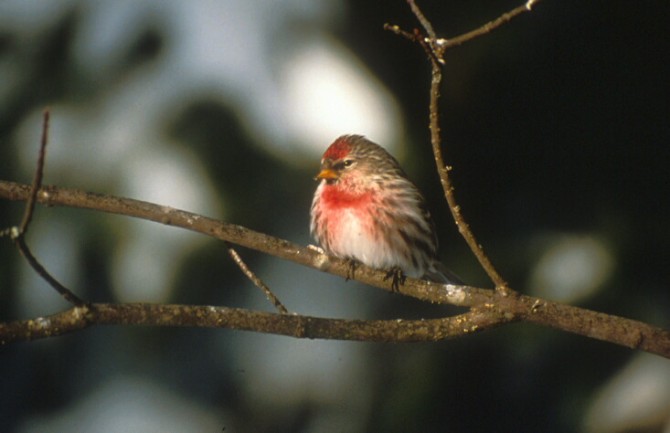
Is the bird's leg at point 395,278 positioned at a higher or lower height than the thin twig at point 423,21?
lower

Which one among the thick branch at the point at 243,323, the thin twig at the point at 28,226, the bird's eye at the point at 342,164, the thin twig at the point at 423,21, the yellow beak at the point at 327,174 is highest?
the thin twig at the point at 423,21

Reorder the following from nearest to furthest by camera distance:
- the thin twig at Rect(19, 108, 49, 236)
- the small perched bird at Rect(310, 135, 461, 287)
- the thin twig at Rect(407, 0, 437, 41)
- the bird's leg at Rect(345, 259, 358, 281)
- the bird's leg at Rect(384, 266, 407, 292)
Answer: the thin twig at Rect(19, 108, 49, 236) < the thin twig at Rect(407, 0, 437, 41) < the bird's leg at Rect(384, 266, 407, 292) < the bird's leg at Rect(345, 259, 358, 281) < the small perched bird at Rect(310, 135, 461, 287)

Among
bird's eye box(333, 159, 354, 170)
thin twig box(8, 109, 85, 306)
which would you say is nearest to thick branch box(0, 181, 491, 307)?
thin twig box(8, 109, 85, 306)

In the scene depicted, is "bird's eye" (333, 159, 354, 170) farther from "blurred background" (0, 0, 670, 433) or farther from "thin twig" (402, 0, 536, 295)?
"thin twig" (402, 0, 536, 295)

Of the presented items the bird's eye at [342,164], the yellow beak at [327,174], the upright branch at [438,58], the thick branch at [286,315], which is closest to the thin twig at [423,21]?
the upright branch at [438,58]

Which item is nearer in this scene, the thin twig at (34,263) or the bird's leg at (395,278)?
the thin twig at (34,263)

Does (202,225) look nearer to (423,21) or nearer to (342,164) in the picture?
(423,21)

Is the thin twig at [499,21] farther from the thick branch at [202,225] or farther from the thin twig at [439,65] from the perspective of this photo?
the thick branch at [202,225]
